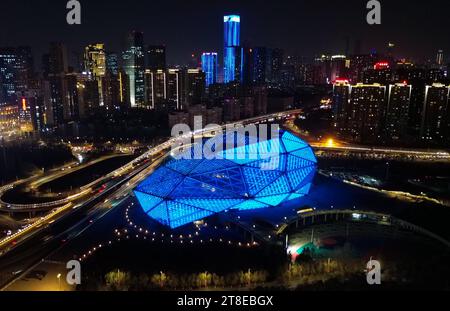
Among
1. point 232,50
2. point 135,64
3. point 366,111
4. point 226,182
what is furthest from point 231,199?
point 232,50

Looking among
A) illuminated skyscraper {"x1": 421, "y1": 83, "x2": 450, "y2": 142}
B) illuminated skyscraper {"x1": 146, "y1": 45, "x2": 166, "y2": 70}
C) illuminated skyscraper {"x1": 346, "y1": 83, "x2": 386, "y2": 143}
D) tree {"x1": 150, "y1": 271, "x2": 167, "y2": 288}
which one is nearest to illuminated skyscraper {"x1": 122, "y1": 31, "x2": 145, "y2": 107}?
illuminated skyscraper {"x1": 146, "y1": 45, "x2": 166, "y2": 70}

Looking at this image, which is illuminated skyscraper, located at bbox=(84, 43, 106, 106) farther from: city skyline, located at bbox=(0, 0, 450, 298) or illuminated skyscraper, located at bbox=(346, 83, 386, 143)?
illuminated skyscraper, located at bbox=(346, 83, 386, 143)

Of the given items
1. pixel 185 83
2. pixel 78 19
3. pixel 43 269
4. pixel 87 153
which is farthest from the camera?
pixel 185 83

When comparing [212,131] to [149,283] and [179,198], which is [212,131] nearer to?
[179,198]

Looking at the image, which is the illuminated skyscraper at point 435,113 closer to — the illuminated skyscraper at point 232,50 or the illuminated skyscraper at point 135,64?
the illuminated skyscraper at point 135,64

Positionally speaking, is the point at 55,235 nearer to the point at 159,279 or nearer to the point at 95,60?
the point at 159,279

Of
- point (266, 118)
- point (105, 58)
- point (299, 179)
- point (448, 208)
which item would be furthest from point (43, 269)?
point (105, 58)
